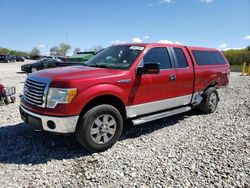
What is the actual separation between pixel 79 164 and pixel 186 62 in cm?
351

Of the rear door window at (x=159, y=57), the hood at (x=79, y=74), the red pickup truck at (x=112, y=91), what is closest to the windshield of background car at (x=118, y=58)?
the red pickup truck at (x=112, y=91)

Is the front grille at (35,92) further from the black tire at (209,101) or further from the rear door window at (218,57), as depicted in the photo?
the rear door window at (218,57)

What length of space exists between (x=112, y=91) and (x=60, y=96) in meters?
0.89

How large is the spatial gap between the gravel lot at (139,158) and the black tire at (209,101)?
0.90 m

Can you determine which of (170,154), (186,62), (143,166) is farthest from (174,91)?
(143,166)

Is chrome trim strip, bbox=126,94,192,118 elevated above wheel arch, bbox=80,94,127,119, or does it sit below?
below

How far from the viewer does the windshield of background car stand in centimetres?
476

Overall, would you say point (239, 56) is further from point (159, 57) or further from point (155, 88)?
point (155, 88)

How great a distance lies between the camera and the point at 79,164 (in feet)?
12.5

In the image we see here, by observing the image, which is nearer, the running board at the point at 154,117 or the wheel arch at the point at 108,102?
the wheel arch at the point at 108,102

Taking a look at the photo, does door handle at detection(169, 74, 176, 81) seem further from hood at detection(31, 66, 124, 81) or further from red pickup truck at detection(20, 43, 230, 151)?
hood at detection(31, 66, 124, 81)

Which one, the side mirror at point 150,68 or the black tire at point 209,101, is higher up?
the side mirror at point 150,68

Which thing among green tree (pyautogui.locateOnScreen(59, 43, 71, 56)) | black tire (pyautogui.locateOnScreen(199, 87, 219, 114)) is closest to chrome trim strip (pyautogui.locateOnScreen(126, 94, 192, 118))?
black tire (pyautogui.locateOnScreen(199, 87, 219, 114))

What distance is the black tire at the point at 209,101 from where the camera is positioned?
6.56 metres
